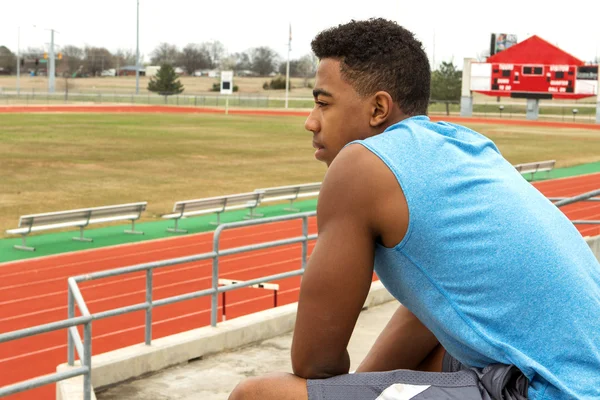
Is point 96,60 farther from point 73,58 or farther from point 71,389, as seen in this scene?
point 71,389

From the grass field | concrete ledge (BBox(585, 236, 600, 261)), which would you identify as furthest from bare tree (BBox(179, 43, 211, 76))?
concrete ledge (BBox(585, 236, 600, 261))

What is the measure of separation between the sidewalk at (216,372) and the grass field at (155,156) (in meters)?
12.8

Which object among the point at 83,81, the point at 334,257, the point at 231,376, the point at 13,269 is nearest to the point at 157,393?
the point at 231,376

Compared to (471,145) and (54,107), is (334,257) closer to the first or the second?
(471,145)

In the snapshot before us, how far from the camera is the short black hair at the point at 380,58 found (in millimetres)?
1792

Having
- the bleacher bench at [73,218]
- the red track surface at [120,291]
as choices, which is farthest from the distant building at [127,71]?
the red track surface at [120,291]

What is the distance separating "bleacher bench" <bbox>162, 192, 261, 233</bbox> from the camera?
1803 centimetres

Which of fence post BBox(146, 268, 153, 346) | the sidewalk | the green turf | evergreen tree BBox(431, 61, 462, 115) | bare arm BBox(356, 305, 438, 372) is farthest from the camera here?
evergreen tree BBox(431, 61, 462, 115)

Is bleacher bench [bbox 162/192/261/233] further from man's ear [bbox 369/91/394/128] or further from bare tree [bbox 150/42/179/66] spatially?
bare tree [bbox 150/42/179/66]

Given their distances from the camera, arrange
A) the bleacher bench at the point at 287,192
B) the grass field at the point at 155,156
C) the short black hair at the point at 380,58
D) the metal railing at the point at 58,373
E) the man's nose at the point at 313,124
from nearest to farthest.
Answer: the short black hair at the point at 380,58 < the man's nose at the point at 313,124 < the metal railing at the point at 58,373 < the bleacher bench at the point at 287,192 < the grass field at the point at 155,156

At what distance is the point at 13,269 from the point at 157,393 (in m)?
8.86

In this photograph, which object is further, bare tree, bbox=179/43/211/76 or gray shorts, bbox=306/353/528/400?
bare tree, bbox=179/43/211/76

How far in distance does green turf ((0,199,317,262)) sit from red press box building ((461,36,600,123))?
150ft

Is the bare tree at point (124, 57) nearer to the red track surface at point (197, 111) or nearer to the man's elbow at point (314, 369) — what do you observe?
the red track surface at point (197, 111)
